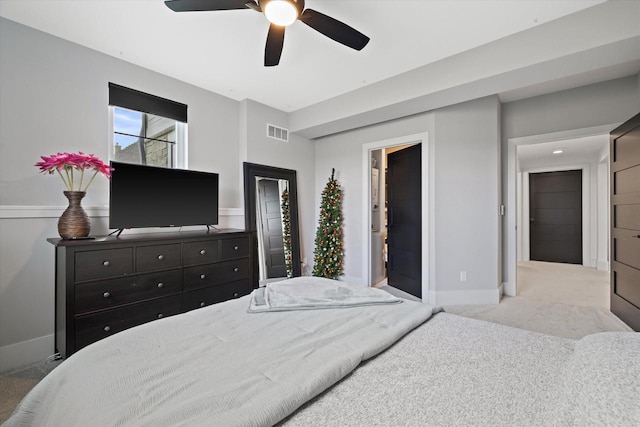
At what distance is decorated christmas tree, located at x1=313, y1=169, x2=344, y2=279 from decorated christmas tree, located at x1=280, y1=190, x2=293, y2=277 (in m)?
0.43

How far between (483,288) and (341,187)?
92.9 inches

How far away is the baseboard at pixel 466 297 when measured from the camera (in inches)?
139

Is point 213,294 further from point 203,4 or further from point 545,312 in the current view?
point 545,312

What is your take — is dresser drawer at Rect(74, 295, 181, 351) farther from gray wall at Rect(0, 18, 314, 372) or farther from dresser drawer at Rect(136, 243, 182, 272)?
gray wall at Rect(0, 18, 314, 372)

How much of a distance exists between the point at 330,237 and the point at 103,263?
287 centimetres

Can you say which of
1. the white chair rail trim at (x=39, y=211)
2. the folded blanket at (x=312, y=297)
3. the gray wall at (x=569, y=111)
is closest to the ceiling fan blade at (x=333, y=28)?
the folded blanket at (x=312, y=297)

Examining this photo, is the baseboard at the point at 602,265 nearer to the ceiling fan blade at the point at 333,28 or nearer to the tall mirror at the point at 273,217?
the tall mirror at the point at 273,217

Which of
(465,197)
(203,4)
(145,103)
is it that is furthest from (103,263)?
(465,197)

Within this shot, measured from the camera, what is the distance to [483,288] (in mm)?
3543

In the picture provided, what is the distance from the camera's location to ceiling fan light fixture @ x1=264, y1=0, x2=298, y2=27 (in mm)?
1771

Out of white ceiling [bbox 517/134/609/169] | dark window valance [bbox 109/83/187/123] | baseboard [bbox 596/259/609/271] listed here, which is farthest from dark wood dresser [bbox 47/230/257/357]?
baseboard [bbox 596/259/609/271]

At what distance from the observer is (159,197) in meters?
2.78

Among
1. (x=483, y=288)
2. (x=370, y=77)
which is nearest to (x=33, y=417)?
(x=370, y=77)

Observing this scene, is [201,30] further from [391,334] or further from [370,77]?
[391,334]
